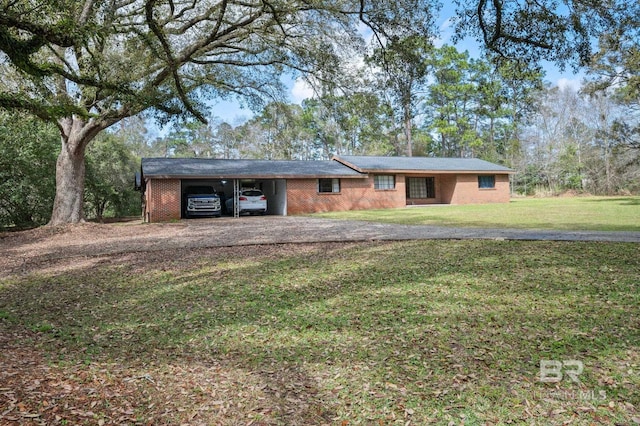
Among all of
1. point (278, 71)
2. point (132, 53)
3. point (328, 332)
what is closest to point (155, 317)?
point (328, 332)

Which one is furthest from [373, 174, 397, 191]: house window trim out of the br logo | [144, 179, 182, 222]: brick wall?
the br logo

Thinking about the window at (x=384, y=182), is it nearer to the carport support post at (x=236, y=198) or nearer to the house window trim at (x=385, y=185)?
the house window trim at (x=385, y=185)

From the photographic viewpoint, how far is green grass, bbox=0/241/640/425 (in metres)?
2.68

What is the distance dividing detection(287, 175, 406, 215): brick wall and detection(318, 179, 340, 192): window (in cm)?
28

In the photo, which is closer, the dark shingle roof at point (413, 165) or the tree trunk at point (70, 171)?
the tree trunk at point (70, 171)

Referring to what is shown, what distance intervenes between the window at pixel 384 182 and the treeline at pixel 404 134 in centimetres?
368

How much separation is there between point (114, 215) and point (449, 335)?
28732 millimetres

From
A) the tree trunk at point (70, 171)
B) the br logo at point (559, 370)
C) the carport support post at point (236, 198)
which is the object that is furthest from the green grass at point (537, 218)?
the tree trunk at point (70, 171)

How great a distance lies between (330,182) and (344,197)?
134 cm

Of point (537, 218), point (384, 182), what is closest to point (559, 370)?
point (537, 218)

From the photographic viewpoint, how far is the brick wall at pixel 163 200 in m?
19.4

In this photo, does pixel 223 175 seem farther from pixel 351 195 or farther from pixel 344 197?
pixel 351 195

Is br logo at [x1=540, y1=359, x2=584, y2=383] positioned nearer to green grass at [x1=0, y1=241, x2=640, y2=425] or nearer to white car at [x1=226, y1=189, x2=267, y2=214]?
green grass at [x1=0, y1=241, x2=640, y2=425]

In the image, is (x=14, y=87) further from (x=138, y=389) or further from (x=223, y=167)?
(x=138, y=389)
